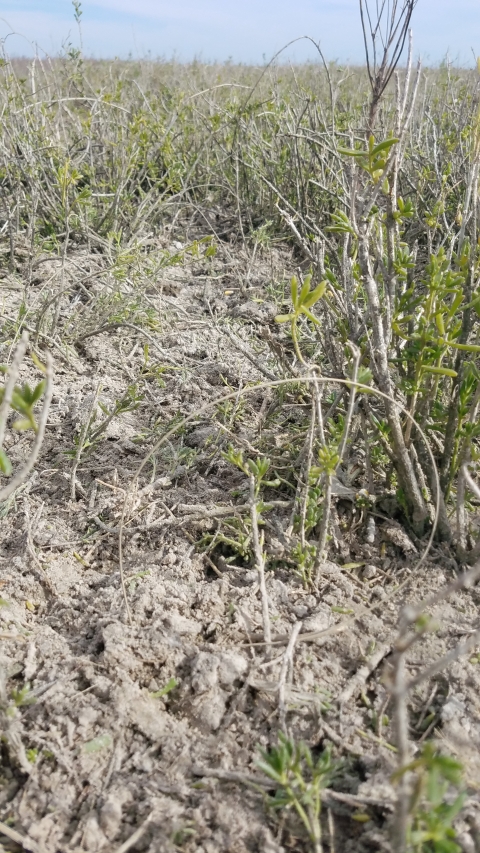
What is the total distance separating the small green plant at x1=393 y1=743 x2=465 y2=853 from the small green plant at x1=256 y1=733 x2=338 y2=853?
0.15 meters

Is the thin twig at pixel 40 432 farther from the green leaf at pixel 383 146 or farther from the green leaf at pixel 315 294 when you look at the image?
the green leaf at pixel 383 146

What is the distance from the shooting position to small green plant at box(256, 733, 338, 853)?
98cm

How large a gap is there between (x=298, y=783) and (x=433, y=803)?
12.1 inches

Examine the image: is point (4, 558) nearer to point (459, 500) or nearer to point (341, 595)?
point (341, 595)

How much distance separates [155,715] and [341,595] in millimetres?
496

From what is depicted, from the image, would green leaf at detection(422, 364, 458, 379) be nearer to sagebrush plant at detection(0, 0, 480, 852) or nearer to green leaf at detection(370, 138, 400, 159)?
sagebrush plant at detection(0, 0, 480, 852)

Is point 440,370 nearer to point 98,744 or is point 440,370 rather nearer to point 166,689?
point 166,689

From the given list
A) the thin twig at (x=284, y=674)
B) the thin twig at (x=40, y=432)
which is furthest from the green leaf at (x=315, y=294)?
the thin twig at (x=284, y=674)

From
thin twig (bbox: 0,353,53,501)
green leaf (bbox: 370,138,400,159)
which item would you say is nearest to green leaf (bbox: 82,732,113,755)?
thin twig (bbox: 0,353,53,501)

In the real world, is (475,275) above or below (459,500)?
above

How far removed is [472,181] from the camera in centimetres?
146

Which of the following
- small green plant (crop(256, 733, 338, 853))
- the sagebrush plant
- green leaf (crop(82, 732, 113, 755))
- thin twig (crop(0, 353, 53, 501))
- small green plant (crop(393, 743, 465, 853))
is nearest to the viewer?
small green plant (crop(393, 743, 465, 853))

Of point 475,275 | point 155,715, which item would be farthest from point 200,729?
point 475,275

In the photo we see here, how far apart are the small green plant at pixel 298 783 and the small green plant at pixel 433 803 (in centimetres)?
15
